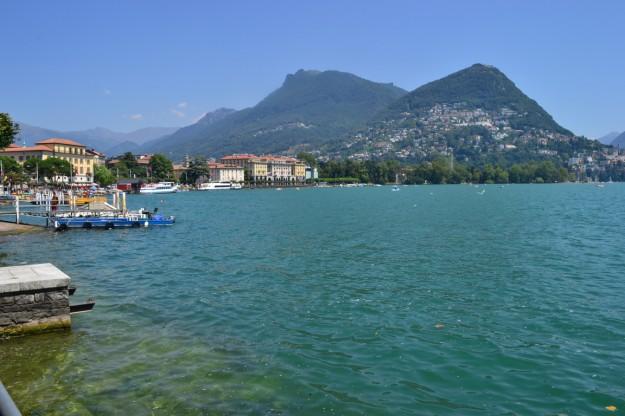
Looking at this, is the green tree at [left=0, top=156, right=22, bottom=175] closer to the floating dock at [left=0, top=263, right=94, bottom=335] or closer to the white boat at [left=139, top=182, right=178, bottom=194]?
the white boat at [left=139, top=182, right=178, bottom=194]

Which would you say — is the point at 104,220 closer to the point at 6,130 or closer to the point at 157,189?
the point at 6,130

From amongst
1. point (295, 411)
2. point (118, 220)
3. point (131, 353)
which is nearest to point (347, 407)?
point (295, 411)

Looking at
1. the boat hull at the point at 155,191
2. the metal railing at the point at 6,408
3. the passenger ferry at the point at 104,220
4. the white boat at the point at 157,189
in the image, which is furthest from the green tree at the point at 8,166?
the metal railing at the point at 6,408

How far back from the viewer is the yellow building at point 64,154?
140750 millimetres

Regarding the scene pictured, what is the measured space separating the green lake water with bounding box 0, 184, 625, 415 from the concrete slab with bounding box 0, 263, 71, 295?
51.4 inches

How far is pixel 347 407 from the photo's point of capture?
372 inches

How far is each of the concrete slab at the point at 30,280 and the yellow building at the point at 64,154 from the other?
130m

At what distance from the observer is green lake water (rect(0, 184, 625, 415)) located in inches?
385

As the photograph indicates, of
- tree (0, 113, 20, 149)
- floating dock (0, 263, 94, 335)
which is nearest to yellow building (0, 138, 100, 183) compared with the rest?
tree (0, 113, 20, 149)

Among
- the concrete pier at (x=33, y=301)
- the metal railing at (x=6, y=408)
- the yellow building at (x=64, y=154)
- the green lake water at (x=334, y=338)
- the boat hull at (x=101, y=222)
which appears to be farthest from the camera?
the yellow building at (x=64, y=154)

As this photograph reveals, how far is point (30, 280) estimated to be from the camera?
493 inches

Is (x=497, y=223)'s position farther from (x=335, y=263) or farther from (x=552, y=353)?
(x=552, y=353)

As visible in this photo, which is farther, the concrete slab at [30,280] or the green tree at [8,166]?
the green tree at [8,166]

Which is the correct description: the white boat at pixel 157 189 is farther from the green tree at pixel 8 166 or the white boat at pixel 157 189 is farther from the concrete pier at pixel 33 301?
the concrete pier at pixel 33 301
